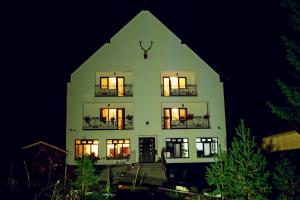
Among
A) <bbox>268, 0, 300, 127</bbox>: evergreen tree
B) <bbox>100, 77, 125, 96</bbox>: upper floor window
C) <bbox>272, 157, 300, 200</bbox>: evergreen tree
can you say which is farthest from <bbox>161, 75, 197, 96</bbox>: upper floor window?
<bbox>272, 157, 300, 200</bbox>: evergreen tree

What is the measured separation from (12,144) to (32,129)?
519cm

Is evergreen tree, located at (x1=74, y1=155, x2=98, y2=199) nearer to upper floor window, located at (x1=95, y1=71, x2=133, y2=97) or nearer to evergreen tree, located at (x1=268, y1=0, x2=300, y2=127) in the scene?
evergreen tree, located at (x1=268, y1=0, x2=300, y2=127)

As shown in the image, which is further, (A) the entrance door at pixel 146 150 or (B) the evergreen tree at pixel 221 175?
(A) the entrance door at pixel 146 150

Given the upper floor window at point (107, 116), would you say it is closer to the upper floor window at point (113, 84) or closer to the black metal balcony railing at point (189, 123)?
the upper floor window at point (113, 84)

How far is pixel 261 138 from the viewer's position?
25188 millimetres

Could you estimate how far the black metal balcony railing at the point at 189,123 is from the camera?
27.0m

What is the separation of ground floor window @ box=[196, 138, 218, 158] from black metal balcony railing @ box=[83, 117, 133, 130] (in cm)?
550

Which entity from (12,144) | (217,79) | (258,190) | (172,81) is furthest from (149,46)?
(258,190)

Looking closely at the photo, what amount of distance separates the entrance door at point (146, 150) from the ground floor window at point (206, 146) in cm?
355

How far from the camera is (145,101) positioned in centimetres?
2698

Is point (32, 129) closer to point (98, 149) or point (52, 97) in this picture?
point (52, 97)

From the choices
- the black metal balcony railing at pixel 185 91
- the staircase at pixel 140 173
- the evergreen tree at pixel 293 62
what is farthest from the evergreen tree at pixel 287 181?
the black metal balcony railing at pixel 185 91

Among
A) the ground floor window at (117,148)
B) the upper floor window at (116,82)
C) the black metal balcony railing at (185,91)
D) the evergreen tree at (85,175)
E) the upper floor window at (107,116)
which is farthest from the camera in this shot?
the black metal balcony railing at (185,91)

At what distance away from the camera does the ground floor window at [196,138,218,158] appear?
2677 centimetres
